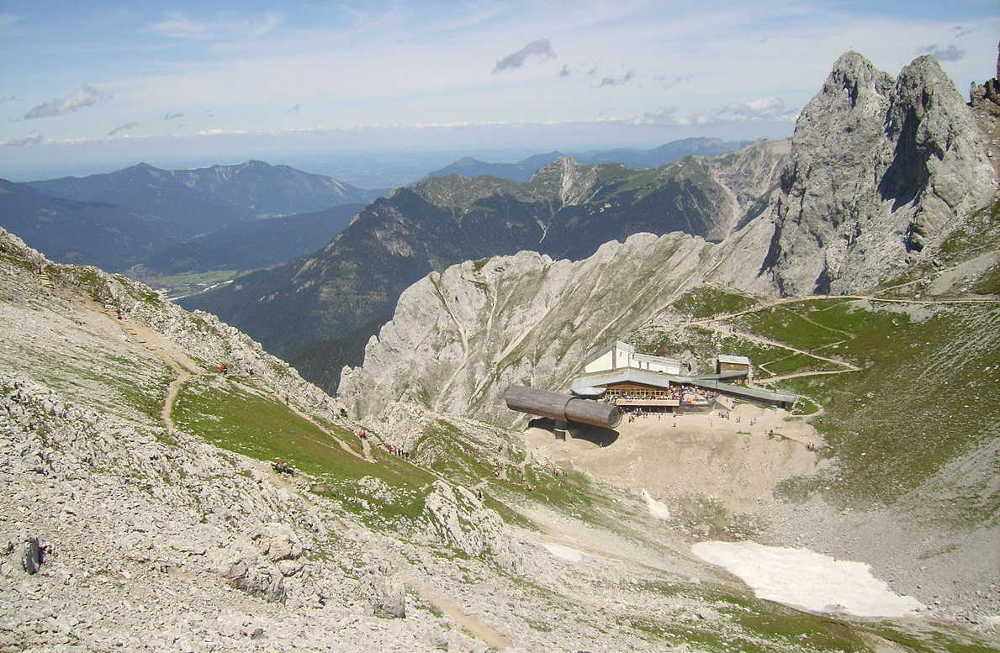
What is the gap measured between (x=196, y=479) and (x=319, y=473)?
41.1 ft

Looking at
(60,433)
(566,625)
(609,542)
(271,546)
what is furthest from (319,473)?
(609,542)

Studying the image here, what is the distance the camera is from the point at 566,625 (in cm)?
4144

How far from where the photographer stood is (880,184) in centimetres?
17625

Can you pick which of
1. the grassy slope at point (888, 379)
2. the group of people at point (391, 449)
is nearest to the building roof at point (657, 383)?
the grassy slope at point (888, 379)

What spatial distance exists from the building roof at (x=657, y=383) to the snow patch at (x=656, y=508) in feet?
76.2

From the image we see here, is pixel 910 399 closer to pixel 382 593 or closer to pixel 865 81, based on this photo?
pixel 382 593

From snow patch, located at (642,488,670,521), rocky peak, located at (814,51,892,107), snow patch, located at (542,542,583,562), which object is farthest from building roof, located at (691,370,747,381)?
rocky peak, located at (814,51,892,107)

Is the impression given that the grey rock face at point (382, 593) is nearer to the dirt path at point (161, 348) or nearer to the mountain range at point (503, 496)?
the mountain range at point (503, 496)

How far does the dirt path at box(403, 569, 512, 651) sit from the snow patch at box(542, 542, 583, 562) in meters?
19.9

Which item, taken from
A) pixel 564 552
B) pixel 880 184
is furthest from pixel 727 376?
pixel 880 184

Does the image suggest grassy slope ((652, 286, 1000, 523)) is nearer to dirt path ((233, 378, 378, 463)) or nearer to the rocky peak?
dirt path ((233, 378, 378, 463))

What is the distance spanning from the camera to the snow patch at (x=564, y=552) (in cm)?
5788

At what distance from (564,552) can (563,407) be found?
3995cm

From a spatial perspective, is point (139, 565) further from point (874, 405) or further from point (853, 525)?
point (874, 405)
